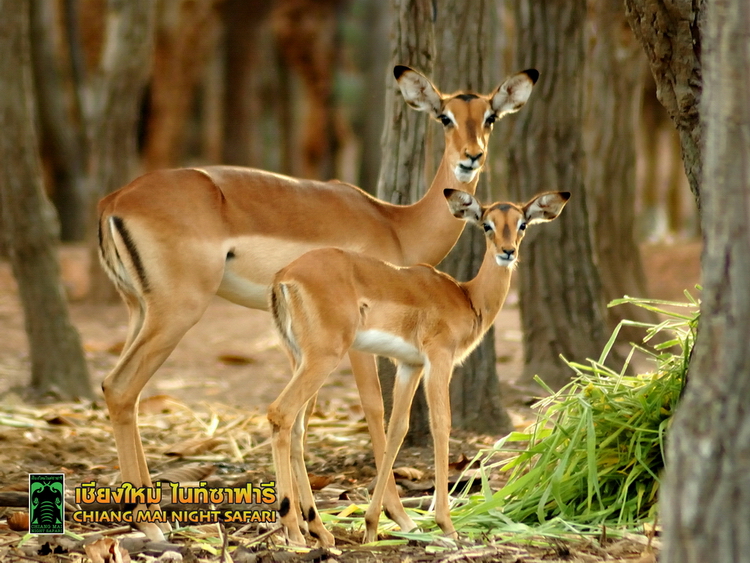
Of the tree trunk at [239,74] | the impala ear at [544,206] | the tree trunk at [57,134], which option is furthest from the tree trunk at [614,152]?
the tree trunk at [239,74]

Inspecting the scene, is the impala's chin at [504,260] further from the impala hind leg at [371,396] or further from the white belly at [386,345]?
the impala hind leg at [371,396]

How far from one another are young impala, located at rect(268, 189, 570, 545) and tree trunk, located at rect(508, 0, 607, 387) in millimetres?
3737

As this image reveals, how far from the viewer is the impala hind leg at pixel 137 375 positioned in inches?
209

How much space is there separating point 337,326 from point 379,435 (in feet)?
3.31

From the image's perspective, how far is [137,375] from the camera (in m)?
5.38

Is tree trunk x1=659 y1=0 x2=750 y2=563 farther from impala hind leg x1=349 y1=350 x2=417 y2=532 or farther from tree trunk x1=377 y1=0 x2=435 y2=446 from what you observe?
tree trunk x1=377 y1=0 x2=435 y2=446

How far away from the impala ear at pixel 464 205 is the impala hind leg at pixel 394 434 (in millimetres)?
766

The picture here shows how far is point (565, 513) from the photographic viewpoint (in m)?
4.96

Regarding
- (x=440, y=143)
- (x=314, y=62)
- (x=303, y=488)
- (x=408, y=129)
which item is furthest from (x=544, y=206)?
(x=314, y=62)

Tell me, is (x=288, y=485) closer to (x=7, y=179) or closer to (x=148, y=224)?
(x=148, y=224)

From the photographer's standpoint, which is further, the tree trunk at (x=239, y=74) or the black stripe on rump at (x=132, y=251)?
the tree trunk at (x=239, y=74)

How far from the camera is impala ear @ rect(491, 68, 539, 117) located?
20.0ft

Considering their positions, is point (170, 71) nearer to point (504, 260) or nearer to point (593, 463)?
point (504, 260)

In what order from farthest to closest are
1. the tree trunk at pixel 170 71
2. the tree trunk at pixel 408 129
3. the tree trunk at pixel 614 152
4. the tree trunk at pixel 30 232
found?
the tree trunk at pixel 170 71
the tree trunk at pixel 614 152
the tree trunk at pixel 30 232
the tree trunk at pixel 408 129
